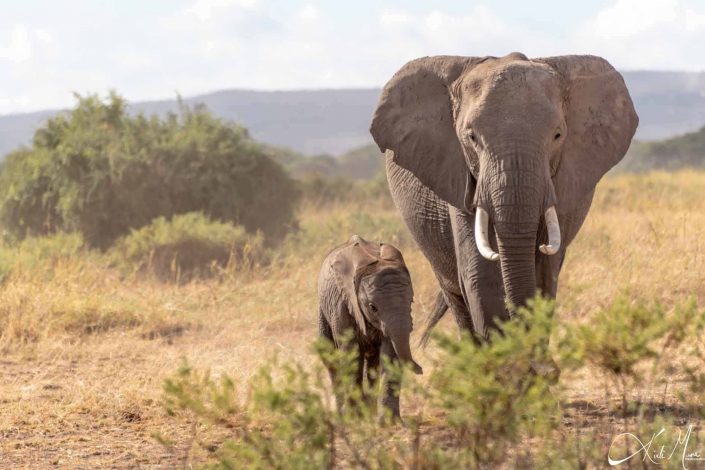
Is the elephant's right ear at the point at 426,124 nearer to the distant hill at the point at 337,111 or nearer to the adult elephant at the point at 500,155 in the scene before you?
the adult elephant at the point at 500,155

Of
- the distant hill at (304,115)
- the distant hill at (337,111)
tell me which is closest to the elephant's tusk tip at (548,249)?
the distant hill at (304,115)

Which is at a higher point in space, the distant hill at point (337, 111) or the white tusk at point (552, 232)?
the white tusk at point (552, 232)

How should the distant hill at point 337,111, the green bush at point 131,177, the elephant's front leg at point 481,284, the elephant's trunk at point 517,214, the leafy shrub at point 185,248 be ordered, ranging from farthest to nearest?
the distant hill at point 337,111 < the green bush at point 131,177 < the leafy shrub at point 185,248 < the elephant's front leg at point 481,284 < the elephant's trunk at point 517,214

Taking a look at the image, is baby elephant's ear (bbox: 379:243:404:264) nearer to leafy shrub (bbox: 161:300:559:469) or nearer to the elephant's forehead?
the elephant's forehead

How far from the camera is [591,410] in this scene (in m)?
7.28

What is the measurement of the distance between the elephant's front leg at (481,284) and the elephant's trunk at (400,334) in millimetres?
402

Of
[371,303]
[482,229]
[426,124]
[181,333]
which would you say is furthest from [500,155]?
[181,333]

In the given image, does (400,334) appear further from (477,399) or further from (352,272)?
(477,399)

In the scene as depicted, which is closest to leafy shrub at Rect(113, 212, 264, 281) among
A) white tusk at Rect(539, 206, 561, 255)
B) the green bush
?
the green bush

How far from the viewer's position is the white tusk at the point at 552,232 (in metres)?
6.09

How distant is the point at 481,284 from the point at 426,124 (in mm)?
974

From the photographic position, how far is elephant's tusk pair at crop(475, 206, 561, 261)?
20.2 feet

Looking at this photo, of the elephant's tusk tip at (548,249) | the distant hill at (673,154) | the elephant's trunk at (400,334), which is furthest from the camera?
the distant hill at (673,154)

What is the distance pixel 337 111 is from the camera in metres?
140
